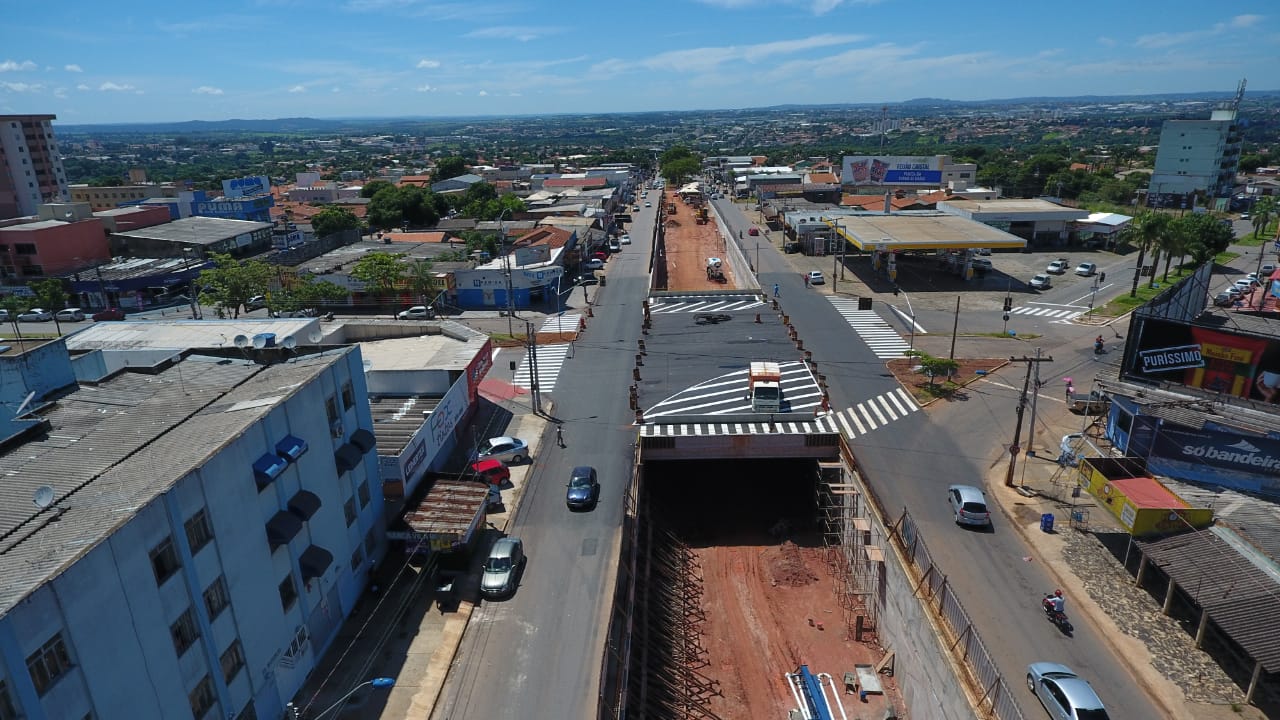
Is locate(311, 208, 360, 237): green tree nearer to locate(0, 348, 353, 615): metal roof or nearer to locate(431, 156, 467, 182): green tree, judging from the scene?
locate(431, 156, 467, 182): green tree

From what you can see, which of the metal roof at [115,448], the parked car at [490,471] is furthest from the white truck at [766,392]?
the metal roof at [115,448]

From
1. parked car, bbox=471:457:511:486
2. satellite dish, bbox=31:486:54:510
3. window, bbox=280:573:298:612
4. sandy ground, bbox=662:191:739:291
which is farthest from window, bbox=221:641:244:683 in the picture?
sandy ground, bbox=662:191:739:291

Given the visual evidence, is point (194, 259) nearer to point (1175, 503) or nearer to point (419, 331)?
point (419, 331)

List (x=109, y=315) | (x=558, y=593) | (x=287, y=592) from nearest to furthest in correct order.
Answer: (x=287, y=592)
(x=558, y=593)
(x=109, y=315)

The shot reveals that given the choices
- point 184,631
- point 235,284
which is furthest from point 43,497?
point 235,284

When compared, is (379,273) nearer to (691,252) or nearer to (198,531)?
(198,531)
